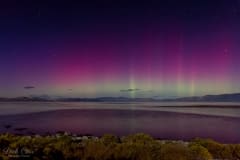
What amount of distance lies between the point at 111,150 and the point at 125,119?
24.5 ft

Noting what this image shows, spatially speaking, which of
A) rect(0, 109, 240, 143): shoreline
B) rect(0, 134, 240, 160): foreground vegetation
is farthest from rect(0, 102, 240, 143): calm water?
rect(0, 134, 240, 160): foreground vegetation

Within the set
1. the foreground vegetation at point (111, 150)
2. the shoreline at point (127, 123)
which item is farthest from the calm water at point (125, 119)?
the foreground vegetation at point (111, 150)

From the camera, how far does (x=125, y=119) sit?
1689 cm

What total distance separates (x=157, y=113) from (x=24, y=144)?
1042 centimetres

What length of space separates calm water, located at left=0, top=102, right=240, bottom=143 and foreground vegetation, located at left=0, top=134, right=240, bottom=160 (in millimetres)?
3630

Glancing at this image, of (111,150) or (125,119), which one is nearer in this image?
(111,150)

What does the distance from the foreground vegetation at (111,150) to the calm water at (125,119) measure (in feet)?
11.9

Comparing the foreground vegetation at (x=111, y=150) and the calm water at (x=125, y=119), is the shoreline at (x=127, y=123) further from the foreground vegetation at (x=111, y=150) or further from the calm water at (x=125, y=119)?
the foreground vegetation at (x=111, y=150)

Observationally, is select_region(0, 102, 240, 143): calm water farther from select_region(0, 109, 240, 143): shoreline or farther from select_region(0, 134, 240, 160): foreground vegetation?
select_region(0, 134, 240, 160): foreground vegetation

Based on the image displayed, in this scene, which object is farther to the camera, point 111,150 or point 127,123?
point 127,123

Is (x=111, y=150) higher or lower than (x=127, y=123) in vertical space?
lower

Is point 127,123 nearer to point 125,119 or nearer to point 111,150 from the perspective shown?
point 125,119

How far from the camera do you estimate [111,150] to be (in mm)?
9445

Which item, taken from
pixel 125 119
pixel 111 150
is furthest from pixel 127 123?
pixel 111 150
